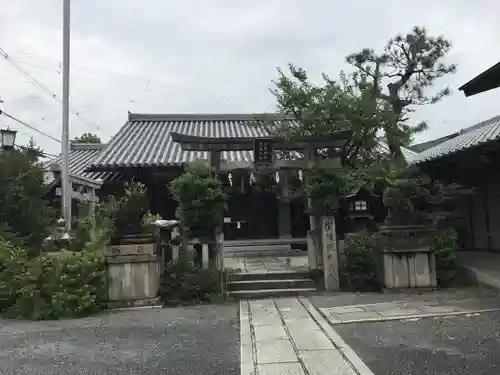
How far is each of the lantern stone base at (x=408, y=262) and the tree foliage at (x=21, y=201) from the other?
758 centimetres

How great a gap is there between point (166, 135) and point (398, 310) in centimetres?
1382

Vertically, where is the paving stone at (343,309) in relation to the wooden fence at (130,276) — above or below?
below

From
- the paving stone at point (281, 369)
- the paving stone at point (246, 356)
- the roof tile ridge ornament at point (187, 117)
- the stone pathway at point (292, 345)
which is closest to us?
the paving stone at point (281, 369)

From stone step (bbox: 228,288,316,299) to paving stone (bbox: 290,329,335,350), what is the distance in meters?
3.10

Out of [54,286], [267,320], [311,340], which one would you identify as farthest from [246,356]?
[54,286]

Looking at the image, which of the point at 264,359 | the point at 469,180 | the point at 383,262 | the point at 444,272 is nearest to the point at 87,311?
the point at 264,359

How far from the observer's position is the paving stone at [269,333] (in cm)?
593

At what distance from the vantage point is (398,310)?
24.0 ft

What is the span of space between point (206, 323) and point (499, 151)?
27.7ft

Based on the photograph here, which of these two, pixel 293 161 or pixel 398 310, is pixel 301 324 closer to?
pixel 398 310

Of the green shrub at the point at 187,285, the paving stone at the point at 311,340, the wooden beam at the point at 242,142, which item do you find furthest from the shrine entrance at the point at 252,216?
the paving stone at the point at 311,340

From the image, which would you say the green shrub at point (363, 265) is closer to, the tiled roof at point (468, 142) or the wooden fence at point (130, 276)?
the tiled roof at point (468, 142)

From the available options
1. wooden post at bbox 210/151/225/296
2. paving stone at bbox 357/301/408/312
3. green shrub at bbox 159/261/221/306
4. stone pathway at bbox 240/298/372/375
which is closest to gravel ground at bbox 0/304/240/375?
stone pathway at bbox 240/298/372/375

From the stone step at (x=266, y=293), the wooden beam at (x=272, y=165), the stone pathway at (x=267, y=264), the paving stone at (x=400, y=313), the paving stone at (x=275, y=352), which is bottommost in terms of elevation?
the paving stone at (x=275, y=352)
